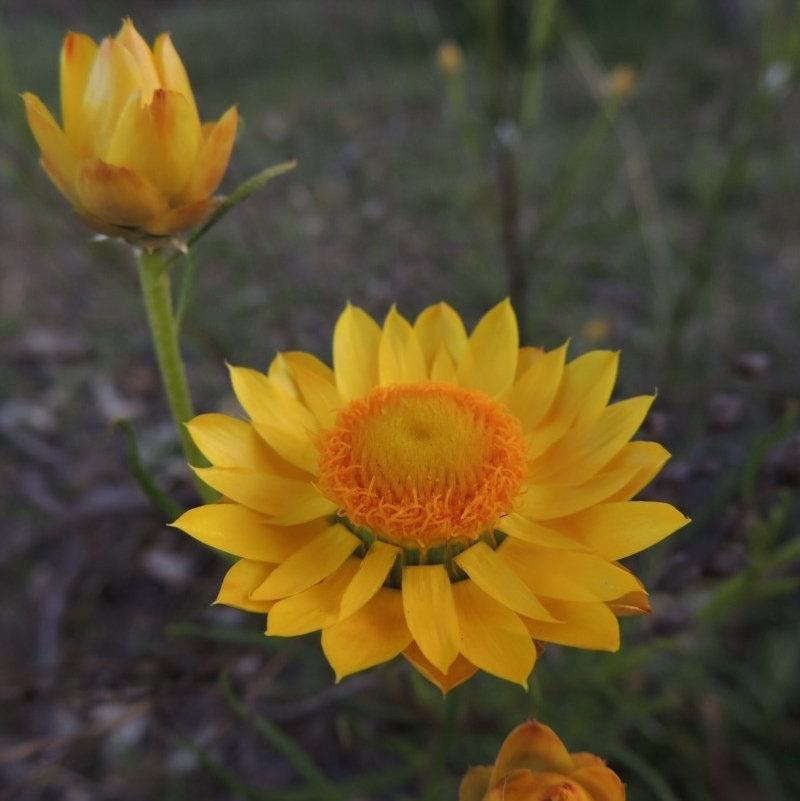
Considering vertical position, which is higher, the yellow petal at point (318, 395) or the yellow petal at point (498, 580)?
the yellow petal at point (318, 395)

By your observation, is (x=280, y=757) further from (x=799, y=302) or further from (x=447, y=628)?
(x=799, y=302)

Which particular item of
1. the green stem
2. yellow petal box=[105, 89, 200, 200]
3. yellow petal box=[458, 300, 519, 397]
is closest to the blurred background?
the green stem

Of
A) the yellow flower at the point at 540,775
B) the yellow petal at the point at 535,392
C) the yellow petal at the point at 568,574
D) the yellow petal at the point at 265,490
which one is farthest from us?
the yellow petal at the point at 535,392

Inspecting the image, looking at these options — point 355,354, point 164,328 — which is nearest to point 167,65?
point 164,328

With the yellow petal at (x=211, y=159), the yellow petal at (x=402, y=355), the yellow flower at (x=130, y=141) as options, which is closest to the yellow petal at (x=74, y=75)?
the yellow flower at (x=130, y=141)

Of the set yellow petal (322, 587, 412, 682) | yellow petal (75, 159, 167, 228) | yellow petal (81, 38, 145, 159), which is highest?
yellow petal (81, 38, 145, 159)

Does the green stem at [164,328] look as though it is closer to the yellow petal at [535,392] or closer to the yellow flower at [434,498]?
the yellow flower at [434,498]

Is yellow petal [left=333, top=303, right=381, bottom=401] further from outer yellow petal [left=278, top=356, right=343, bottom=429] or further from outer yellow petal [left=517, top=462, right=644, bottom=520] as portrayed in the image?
outer yellow petal [left=517, top=462, right=644, bottom=520]
